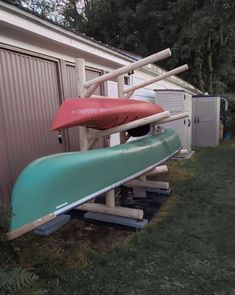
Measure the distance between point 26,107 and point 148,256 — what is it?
2455 millimetres

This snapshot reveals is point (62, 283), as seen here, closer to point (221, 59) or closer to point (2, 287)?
point (2, 287)

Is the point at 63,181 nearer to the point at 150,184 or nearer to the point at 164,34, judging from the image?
the point at 150,184

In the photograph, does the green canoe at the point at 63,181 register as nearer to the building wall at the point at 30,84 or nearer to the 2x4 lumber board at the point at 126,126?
the 2x4 lumber board at the point at 126,126

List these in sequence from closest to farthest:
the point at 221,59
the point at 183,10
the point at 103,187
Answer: the point at 103,187 → the point at 183,10 → the point at 221,59

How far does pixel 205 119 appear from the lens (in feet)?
35.2

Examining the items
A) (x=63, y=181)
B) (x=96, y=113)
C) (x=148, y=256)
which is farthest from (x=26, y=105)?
(x=148, y=256)

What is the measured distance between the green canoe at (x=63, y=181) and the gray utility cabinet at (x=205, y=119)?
750 centimetres

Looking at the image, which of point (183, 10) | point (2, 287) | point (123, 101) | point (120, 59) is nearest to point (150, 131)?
point (123, 101)

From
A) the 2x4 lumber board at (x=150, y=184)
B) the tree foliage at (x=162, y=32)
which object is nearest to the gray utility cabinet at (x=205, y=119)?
the tree foliage at (x=162, y=32)

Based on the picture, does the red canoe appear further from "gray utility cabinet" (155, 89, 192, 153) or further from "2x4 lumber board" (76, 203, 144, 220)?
"gray utility cabinet" (155, 89, 192, 153)

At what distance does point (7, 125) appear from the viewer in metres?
3.61

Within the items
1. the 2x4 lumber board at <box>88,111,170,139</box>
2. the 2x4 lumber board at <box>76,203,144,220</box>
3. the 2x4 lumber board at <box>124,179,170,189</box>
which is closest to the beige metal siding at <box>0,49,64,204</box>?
the 2x4 lumber board at <box>88,111,170,139</box>

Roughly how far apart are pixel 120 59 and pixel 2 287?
5331mm

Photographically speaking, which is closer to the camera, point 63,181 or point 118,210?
point 63,181
